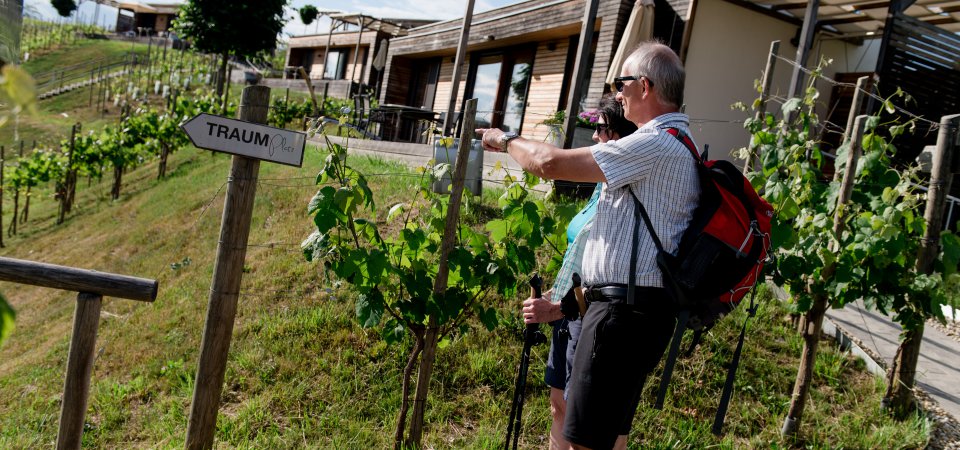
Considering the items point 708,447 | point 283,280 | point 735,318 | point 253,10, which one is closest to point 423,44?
point 253,10

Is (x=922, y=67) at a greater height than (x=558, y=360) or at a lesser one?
greater

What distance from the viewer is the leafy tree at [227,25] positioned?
2162cm

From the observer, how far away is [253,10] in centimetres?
2255

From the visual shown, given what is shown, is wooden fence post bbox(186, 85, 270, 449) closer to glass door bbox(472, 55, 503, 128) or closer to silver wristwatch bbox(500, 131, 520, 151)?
silver wristwatch bbox(500, 131, 520, 151)

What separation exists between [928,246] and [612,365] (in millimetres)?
3365

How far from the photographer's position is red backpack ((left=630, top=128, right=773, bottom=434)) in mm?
2197

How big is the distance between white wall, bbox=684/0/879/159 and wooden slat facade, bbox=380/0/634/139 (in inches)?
50.5

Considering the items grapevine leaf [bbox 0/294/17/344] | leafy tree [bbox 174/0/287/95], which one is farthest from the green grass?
grapevine leaf [bbox 0/294/17/344]

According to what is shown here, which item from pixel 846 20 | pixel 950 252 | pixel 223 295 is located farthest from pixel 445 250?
pixel 846 20

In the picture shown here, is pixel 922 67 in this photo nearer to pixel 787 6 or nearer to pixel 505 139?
pixel 787 6

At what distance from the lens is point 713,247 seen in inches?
86.4

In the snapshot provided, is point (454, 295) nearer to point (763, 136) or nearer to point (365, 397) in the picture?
point (365, 397)

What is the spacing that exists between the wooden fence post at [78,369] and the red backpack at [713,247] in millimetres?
2490

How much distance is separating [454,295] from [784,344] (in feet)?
10.1
